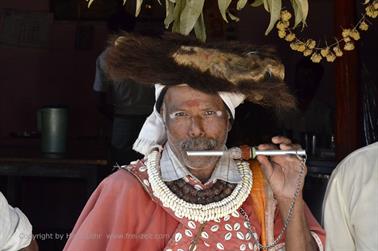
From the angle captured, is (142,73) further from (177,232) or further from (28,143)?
(28,143)

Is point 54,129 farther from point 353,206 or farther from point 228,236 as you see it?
point 353,206

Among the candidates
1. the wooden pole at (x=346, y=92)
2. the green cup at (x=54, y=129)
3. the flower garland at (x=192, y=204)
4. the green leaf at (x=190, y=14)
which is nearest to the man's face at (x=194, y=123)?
the flower garland at (x=192, y=204)

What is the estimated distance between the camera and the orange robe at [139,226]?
235 cm

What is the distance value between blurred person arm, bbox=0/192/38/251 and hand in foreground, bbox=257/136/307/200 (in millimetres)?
778

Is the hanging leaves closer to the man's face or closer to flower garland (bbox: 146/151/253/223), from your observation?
the man's face

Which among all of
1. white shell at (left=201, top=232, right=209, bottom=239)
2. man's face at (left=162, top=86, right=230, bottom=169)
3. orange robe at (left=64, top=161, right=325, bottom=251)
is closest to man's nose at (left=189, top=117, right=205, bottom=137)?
man's face at (left=162, top=86, right=230, bottom=169)

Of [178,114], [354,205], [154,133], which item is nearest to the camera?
[354,205]

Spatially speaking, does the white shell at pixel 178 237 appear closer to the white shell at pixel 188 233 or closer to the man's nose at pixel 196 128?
the white shell at pixel 188 233

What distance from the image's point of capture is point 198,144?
2.42m

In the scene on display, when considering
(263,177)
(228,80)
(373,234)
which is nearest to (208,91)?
(228,80)

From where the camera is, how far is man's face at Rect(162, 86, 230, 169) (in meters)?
2.43

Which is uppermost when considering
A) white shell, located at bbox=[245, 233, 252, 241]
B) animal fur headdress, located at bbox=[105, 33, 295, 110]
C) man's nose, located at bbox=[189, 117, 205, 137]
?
animal fur headdress, located at bbox=[105, 33, 295, 110]

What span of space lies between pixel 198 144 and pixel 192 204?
0.20 metres

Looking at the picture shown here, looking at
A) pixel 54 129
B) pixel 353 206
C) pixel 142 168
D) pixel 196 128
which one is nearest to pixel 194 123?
pixel 196 128
